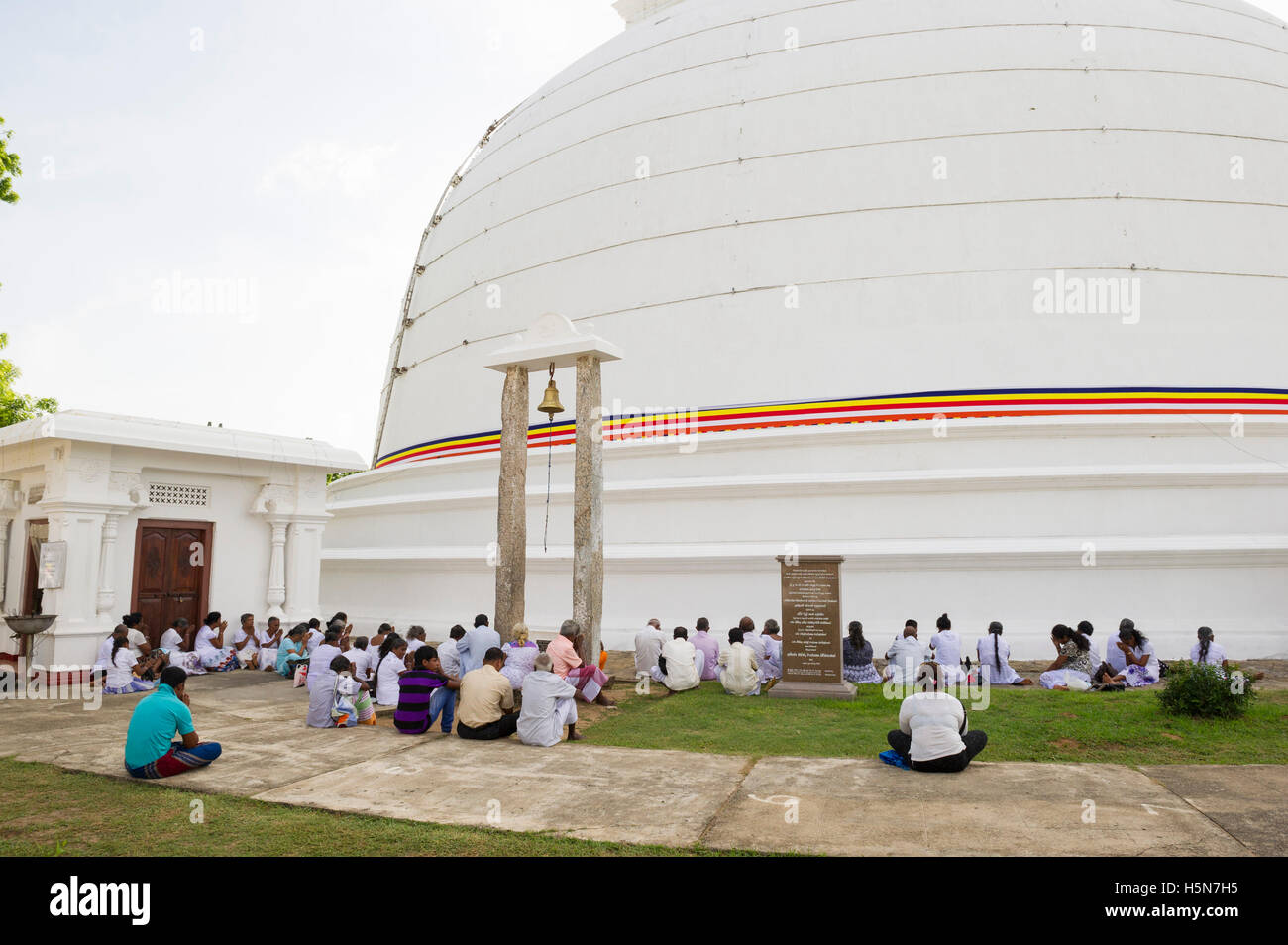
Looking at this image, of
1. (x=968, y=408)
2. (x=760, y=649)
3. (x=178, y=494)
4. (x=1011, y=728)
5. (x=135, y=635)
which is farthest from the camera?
(x=178, y=494)

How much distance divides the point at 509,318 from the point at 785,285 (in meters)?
5.16

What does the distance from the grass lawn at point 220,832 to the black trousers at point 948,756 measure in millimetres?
2156

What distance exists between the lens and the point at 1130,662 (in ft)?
28.8

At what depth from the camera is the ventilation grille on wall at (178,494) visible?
11.4m

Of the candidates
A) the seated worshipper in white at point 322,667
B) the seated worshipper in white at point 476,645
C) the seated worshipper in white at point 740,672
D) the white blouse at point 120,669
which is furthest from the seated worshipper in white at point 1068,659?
the white blouse at point 120,669

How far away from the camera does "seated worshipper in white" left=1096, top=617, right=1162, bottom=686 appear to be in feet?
28.6

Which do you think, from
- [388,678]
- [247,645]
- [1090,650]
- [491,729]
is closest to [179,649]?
[247,645]

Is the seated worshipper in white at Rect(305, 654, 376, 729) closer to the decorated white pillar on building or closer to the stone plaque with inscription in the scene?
the stone plaque with inscription

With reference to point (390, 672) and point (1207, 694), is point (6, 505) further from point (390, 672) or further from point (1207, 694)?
point (1207, 694)

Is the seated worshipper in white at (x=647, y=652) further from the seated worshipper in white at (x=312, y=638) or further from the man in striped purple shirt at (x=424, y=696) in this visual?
the seated worshipper in white at (x=312, y=638)

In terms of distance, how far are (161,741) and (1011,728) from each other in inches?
250

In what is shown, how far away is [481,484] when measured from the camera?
14141 millimetres
